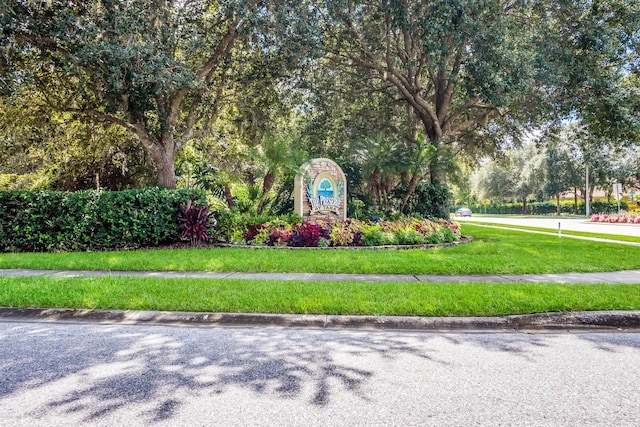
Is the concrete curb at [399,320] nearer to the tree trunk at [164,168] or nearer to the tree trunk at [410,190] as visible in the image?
the tree trunk at [164,168]

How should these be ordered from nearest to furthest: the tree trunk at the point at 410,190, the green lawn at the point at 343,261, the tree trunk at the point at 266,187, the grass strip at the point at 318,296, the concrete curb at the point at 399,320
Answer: the concrete curb at the point at 399,320
the grass strip at the point at 318,296
the green lawn at the point at 343,261
the tree trunk at the point at 266,187
the tree trunk at the point at 410,190

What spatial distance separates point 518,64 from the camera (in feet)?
40.4

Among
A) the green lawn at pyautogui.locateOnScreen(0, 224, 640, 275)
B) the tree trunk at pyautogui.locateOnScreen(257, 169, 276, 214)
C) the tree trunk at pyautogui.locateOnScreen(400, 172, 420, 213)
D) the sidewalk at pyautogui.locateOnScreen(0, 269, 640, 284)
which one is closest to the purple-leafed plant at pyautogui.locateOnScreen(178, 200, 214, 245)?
A: the green lawn at pyautogui.locateOnScreen(0, 224, 640, 275)

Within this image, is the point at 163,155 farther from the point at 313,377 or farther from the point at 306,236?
the point at 313,377

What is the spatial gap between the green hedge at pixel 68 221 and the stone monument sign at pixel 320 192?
502cm

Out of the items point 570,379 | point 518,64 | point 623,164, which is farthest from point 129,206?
point 623,164

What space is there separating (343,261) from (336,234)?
3033mm

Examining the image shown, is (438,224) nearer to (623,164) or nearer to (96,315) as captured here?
(96,315)

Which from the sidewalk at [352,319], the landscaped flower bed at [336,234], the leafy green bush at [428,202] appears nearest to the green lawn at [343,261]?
the landscaped flower bed at [336,234]

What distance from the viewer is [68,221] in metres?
11.1

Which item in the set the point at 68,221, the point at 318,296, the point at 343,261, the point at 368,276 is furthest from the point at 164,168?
the point at 318,296

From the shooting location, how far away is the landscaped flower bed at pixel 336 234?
11.9m

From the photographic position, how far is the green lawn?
839 centimetres

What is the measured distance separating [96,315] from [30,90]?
1221cm
